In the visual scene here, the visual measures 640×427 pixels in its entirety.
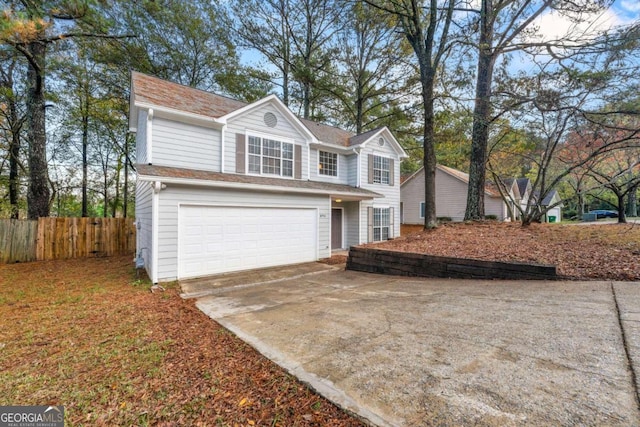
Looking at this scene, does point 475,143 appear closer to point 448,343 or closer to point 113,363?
point 448,343

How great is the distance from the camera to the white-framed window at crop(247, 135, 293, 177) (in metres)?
9.39

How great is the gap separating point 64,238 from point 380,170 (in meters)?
13.4

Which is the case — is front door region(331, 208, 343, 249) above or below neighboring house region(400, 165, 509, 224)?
below

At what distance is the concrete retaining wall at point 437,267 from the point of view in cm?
549

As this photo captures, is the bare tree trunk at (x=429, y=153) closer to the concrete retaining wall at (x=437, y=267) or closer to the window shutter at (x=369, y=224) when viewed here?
the window shutter at (x=369, y=224)

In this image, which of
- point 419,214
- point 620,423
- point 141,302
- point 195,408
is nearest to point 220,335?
point 195,408

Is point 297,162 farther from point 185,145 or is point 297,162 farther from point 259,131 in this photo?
point 185,145

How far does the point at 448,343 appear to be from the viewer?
3012mm

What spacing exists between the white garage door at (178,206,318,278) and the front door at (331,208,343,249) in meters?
2.88

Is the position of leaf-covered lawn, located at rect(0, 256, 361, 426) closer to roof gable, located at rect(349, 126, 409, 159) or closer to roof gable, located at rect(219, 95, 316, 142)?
roof gable, located at rect(219, 95, 316, 142)

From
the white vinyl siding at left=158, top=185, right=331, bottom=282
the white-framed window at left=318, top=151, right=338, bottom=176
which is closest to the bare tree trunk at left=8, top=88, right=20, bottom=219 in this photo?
the white vinyl siding at left=158, top=185, right=331, bottom=282

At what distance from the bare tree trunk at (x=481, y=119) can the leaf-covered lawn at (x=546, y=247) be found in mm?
1299

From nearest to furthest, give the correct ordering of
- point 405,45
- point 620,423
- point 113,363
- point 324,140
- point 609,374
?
1. point 620,423
2. point 609,374
3. point 113,363
4. point 324,140
5. point 405,45

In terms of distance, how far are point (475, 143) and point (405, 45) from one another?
7.92m
